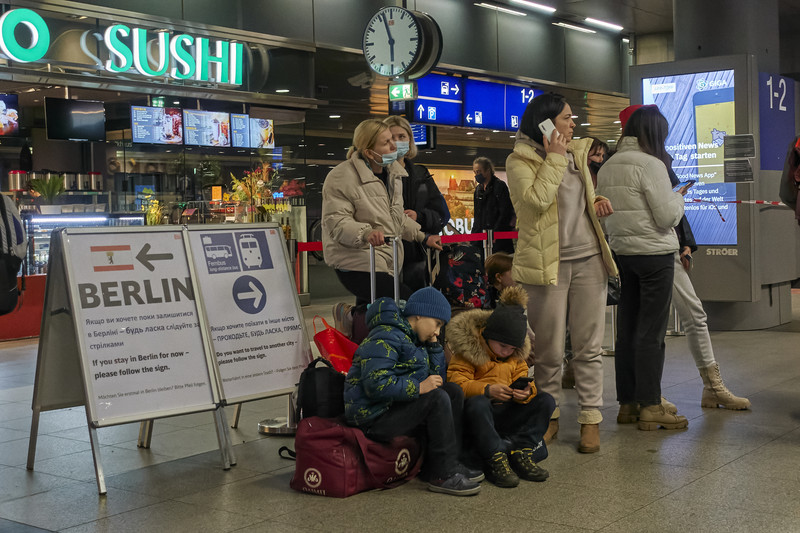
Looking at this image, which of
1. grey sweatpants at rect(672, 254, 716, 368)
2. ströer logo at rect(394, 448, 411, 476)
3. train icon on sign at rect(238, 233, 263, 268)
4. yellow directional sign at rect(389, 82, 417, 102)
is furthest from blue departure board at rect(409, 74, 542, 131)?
ströer logo at rect(394, 448, 411, 476)

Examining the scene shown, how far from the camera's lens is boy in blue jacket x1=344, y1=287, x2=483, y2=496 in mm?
4188

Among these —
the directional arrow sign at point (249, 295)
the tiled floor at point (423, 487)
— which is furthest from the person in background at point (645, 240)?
the directional arrow sign at point (249, 295)

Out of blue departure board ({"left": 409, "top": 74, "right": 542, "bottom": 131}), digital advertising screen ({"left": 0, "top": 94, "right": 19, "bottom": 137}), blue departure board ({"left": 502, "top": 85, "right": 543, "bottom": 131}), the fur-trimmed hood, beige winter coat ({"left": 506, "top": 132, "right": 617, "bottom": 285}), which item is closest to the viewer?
the fur-trimmed hood

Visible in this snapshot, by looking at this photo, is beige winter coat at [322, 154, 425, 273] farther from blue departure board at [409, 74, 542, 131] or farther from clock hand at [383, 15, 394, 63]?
blue departure board at [409, 74, 542, 131]

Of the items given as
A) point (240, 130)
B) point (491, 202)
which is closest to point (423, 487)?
point (491, 202)

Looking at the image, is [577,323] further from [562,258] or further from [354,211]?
[354,211]

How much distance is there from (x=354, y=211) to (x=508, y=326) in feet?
4.40

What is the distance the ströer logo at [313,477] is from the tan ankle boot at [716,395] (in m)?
2.85

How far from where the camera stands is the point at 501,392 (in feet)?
14.6

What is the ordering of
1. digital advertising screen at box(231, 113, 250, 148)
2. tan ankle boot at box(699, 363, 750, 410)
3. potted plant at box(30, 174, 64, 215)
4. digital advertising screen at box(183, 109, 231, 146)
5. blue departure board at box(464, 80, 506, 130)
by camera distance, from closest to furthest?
tan ankle boot at box(699, 363, 750, 410) < potted plant at box(30, 174, 64, 215) < digital advertising screen at box(183, 109, 231, 146) < digital advertising screen at box(231, 113, 250, 148) < blue departure board at box(464, 80, 506, 130)

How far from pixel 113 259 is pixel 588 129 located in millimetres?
16533

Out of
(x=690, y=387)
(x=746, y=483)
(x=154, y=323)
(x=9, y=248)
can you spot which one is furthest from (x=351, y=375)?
(x=690, y=387)

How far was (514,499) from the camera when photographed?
4.12m

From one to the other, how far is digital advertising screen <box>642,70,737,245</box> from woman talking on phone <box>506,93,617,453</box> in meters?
5.10
